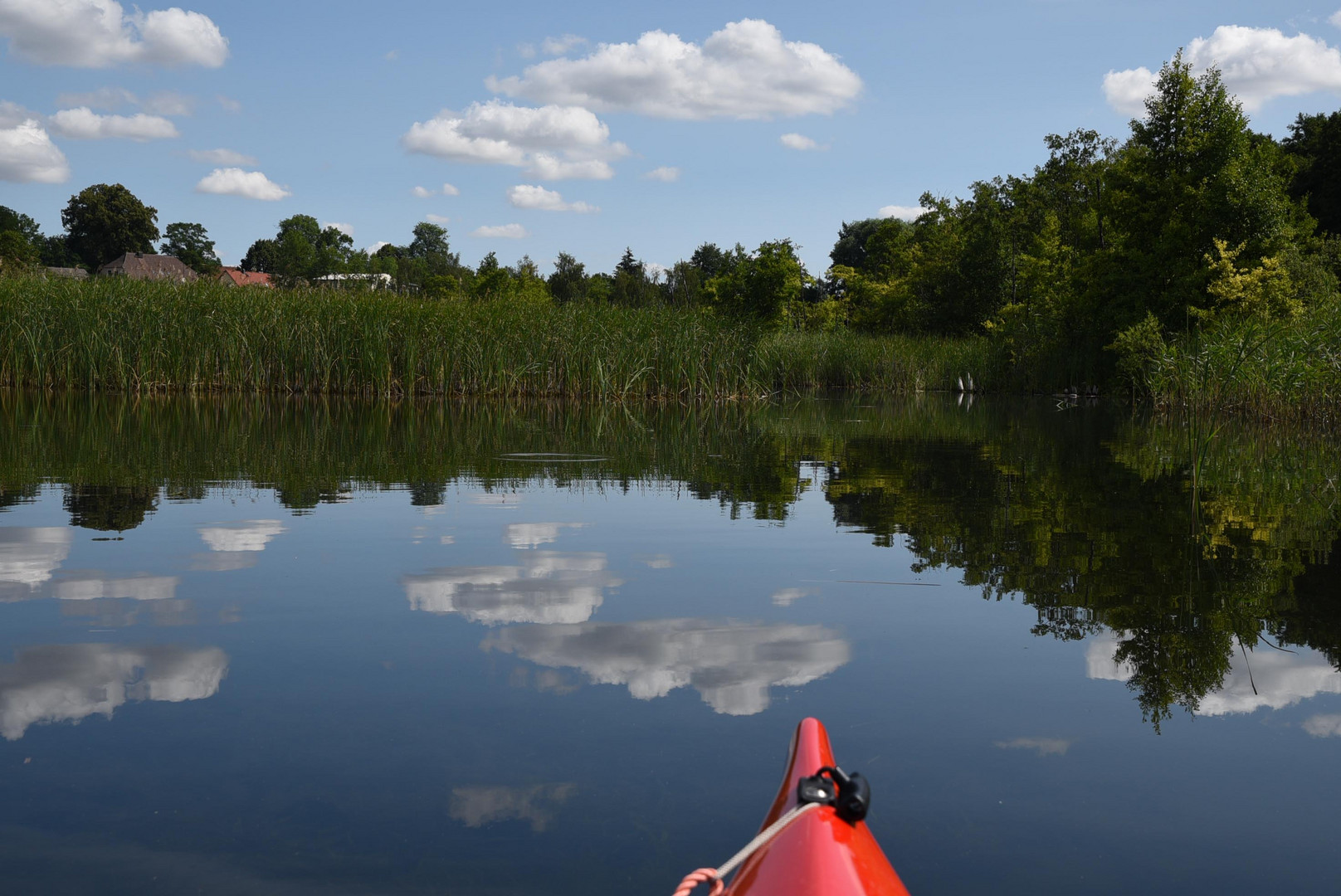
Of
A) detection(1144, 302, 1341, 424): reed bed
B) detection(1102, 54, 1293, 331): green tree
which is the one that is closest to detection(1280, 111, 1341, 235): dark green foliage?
detection(1102, 54, 1293, 331): green tree

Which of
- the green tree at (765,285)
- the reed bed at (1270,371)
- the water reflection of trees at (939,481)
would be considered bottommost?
the water reflection of trees at (939,481)

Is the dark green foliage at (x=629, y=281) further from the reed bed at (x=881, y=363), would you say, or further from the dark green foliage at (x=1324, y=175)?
the dark green foliage at (x=1324, y=175)

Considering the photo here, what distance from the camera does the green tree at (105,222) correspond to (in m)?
81.3

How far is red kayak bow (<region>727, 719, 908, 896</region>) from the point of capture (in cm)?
146

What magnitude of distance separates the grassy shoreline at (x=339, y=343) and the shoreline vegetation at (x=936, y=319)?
0.04m

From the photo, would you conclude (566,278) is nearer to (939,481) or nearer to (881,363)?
(881,363)

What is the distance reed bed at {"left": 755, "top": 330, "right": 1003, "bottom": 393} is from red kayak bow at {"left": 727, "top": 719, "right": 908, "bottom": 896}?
24.5 meters

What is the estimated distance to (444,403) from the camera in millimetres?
18406

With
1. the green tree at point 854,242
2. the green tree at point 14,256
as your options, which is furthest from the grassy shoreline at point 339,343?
the green tree at point 854,242

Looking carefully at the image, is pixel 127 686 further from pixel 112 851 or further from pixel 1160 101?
pixel 1160 101

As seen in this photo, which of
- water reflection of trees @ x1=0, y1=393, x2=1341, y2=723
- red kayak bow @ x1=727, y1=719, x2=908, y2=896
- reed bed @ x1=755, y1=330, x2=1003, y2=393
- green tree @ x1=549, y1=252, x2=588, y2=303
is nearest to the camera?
red kayak bow @ x1=727, y1=719, x2=908, y2=896

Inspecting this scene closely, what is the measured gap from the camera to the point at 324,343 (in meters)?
18.9

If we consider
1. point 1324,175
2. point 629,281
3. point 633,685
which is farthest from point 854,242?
point 633,685

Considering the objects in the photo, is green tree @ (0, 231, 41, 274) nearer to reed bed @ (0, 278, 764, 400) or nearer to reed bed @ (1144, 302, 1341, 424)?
reed bed @ (0, 278, 764, 400)
